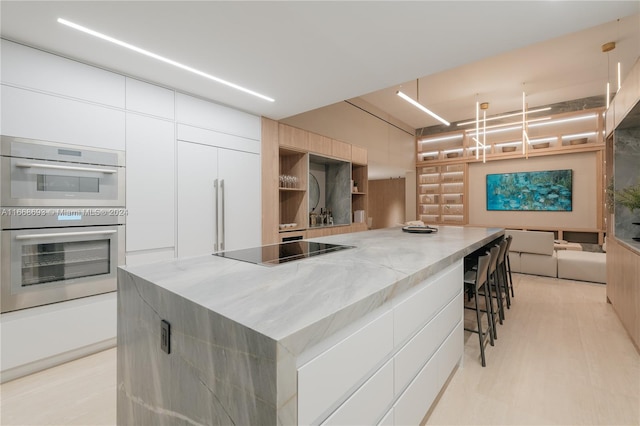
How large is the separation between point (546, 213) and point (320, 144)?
518 centimetres

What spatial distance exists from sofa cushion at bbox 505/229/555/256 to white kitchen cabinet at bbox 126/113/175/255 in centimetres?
521

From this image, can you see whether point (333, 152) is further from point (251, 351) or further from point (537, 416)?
point (251, 351)

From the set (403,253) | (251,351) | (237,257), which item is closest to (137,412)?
(237,257)

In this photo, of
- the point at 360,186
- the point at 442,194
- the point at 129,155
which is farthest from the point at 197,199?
the point at 442,194

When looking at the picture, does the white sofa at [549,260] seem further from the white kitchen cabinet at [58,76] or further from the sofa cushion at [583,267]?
the white kitchen cabinet at [58,76]

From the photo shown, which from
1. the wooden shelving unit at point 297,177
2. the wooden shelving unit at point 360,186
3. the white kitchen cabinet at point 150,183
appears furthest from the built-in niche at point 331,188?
the white kitchen cabinet at point 150,183

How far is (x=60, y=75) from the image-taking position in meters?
2.30

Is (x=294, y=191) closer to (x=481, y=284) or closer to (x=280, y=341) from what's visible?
(x=481, y=284)

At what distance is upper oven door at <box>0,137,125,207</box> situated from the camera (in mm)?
2107

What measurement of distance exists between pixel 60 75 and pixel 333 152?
11.0ft

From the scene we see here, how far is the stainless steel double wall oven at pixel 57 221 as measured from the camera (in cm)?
211

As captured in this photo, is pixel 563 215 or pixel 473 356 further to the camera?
pixel 563 215

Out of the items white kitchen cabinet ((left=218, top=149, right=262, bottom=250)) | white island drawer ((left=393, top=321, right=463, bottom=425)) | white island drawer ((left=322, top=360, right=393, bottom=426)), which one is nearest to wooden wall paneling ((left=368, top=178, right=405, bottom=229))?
white kitchen cabinet ((left=218, top=149, right=262, bottom=250))

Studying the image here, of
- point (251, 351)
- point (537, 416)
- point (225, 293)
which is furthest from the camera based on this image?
point (537, 416)
